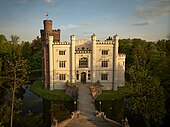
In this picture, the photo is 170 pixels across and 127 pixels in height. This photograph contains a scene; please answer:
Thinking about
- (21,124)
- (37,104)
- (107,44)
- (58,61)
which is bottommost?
(37,104)

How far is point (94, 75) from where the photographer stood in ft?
87.9

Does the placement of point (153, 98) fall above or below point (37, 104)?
above

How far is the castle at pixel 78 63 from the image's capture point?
26.5 m

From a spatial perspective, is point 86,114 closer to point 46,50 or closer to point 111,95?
point 111,95

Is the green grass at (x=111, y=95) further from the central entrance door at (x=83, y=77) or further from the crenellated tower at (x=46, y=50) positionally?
the crenellated tower at (x=46, y=50)

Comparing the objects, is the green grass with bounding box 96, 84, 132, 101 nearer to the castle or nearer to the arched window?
the castle

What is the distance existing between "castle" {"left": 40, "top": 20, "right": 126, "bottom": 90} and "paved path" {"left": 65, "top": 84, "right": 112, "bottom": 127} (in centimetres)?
353

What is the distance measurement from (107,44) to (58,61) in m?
6.93

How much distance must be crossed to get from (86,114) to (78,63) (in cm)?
1088

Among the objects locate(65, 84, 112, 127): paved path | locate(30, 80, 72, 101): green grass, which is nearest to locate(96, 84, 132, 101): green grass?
locate(65, 84, 112, 127): paved path

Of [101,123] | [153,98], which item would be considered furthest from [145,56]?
[101,123]

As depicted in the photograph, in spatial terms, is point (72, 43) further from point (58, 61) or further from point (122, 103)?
point (122, 103)

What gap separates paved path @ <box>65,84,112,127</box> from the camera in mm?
14672

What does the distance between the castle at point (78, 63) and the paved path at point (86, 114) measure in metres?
3.53
